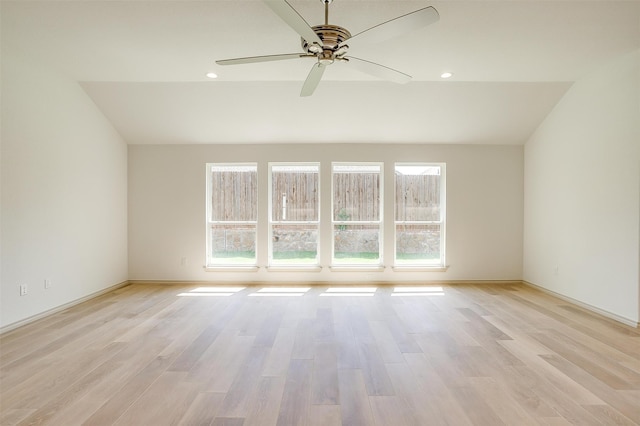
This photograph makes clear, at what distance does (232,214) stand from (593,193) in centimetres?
530

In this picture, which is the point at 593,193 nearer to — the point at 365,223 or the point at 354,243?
the point at 365,223

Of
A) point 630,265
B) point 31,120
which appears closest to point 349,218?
point 630,265

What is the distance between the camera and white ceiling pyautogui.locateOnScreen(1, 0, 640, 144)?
2625 millimetres

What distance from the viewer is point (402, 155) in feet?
17.9

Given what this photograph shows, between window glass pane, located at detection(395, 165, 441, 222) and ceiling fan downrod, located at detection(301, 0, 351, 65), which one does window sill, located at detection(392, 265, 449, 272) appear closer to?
window glass pane, located at detection(395, 165, 441, 222)

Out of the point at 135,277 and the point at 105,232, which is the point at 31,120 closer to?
the point at 105,232

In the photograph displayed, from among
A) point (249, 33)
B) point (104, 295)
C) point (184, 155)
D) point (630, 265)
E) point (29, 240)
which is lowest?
point (104, 295)

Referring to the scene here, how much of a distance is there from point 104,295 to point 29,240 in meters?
1.50

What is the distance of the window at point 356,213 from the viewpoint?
552cm

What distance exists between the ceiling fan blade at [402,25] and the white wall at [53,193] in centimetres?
380

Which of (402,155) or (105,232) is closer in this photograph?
(105,232)

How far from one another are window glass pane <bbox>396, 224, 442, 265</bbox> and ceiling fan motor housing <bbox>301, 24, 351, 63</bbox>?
3.76m

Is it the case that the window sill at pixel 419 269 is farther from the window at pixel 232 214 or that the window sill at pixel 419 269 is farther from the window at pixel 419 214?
the window at pixel 232 214

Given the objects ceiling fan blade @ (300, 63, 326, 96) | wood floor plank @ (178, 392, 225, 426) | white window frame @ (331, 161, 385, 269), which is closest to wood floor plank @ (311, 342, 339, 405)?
wood floor plank @ (178, 392, 225, 426)
